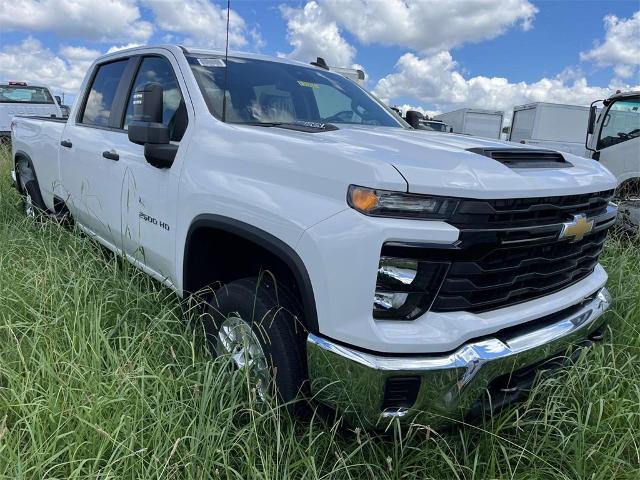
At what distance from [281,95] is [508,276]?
1.81 metres

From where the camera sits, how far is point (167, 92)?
3.03 meters

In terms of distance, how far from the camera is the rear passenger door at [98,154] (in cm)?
334

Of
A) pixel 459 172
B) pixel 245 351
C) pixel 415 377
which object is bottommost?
pixel 245 351

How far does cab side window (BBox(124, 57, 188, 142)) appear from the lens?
9.14 ft

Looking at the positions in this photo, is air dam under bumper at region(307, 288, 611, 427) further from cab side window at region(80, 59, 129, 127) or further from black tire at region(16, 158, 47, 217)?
black tire at region(16, 158, 47, 217)

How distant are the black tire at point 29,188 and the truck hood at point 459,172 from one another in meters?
4.05

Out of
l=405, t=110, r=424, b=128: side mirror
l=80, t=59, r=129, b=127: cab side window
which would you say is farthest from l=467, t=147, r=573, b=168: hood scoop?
l=80, t=59, r=129, b=127: cab side window

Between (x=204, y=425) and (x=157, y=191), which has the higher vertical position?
(x=157, y=191)

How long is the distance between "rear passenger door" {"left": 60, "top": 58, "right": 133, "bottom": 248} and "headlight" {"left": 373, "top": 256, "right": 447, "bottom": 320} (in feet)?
7.01

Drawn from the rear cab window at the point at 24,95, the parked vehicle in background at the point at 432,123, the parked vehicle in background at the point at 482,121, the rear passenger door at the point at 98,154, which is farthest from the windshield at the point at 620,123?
the parked vehicle in background at the point at 482,121

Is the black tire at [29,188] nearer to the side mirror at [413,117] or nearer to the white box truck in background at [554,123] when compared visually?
the side mirror at [413,117]

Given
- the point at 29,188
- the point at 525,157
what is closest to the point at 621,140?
the point at 525,157

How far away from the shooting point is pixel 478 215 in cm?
174

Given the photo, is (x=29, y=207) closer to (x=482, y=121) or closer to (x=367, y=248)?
(x=367, y=248)
